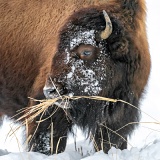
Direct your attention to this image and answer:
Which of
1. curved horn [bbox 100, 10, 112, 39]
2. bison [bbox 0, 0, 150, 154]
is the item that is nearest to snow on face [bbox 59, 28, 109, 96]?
bison [bbox 0, 0, 150, 154]

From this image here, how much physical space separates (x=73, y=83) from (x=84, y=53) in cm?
35

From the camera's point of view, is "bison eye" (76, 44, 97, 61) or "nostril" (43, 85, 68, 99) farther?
"bison eye" (76, 44, 97, 61)

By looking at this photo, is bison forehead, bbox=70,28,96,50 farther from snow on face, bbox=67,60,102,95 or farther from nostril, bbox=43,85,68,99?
nostril, bbox=43,85,68,99

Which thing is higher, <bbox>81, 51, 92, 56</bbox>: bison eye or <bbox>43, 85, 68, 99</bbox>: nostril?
<bbox>81, 51, 92, 56</bbox>: bison eye

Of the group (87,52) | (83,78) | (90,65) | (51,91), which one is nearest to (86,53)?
(87,52)

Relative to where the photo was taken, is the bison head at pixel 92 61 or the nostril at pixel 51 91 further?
the bison head at pixel 92 61

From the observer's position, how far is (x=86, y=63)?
4.50 m

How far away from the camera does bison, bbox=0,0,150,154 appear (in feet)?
14.6

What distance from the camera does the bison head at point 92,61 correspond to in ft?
14.5

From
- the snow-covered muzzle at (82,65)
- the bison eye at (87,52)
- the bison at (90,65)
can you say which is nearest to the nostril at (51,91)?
the bison at (90,65)

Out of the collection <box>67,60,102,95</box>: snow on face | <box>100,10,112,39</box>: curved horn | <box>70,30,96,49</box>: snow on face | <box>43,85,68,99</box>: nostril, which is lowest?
<box>43,85,68,99</box>: nostril

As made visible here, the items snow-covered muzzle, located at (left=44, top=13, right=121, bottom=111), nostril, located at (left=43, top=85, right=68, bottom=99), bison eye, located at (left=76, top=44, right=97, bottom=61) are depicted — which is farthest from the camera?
bison eye, located at (left=76, top=44, right=97, bottom=61)

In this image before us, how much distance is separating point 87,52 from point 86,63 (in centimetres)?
12

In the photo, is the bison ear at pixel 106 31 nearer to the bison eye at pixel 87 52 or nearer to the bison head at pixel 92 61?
the bison head at pixel 92 61
